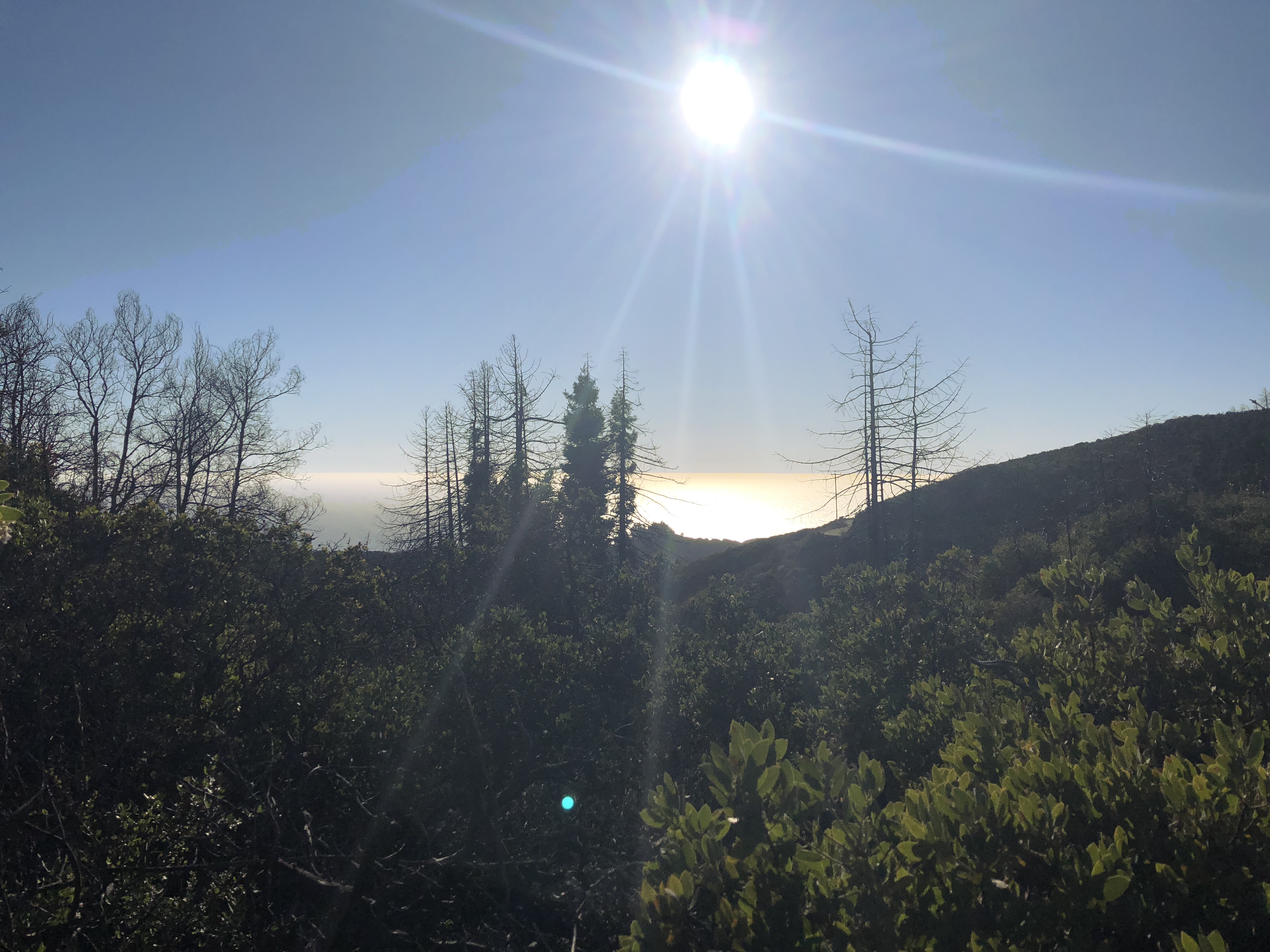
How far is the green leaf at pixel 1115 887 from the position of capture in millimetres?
1815

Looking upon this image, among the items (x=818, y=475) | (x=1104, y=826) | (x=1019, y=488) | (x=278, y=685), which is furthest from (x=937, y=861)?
(x=1019, y=488)

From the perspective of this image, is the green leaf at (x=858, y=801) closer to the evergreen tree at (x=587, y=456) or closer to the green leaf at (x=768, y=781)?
Result: the green leaf at (x=768, y=781)

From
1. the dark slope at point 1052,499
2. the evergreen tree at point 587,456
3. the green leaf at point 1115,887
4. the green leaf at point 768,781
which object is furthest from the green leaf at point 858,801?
the evergreen tree at point 587,456

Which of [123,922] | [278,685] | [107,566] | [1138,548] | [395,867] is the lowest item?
[395,867]

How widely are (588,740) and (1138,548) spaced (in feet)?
33.2

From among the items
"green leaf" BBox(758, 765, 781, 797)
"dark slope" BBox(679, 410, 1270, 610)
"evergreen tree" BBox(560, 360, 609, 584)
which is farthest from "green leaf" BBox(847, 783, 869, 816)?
"evergreen tree" BBox(560, 360, 609, 584)

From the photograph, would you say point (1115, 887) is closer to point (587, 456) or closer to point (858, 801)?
point (858, 801)

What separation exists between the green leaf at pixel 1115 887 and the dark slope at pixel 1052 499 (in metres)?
12.6

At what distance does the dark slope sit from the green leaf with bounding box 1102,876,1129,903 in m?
12.6

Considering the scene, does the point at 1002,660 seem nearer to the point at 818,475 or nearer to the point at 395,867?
the point at 395,867

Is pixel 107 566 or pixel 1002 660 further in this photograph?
pixel 107 566

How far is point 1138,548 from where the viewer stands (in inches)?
391

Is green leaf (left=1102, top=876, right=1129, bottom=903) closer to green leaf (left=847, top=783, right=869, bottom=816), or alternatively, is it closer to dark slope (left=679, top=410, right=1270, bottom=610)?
green leaf (left=847, top=783, right=869, bottom=816)

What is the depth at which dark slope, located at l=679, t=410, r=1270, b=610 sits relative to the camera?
14.2m
